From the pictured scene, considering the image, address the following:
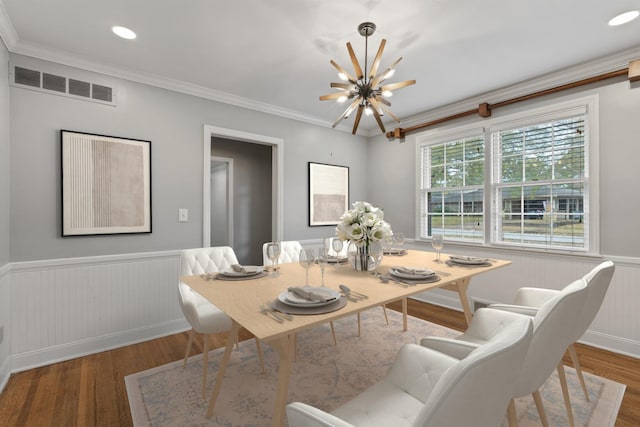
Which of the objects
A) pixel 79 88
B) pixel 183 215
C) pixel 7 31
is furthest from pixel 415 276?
pixel 7 31

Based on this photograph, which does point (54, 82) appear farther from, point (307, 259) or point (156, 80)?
point (307, 259)

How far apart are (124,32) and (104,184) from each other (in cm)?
123

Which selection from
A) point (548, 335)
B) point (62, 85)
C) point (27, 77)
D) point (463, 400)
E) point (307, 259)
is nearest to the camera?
point (463, 400)

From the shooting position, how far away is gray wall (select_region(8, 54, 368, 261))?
2.25 meters

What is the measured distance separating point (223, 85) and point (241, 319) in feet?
8.54

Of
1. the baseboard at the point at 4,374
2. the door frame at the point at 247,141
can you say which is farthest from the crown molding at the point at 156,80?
the baseboard at the point at 4,374

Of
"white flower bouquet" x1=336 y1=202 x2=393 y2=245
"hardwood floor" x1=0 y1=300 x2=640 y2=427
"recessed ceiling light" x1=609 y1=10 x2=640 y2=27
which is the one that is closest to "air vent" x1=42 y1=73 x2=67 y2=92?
"hardwood floor" x1=0 y1=300 x2=640 y2=427

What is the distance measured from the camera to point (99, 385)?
2.01m

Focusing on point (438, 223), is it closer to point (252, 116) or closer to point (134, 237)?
point (252, 116)

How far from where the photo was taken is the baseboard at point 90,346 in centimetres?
223

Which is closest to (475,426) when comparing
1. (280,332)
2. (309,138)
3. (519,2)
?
(280,332)

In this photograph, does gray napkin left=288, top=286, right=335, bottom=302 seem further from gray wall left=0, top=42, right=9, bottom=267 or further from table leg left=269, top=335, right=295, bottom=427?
gray wall left=0, top=42, right=9, bottom=267

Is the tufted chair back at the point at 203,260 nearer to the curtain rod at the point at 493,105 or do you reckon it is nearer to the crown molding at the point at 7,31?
the crown molding at the point at 7,31

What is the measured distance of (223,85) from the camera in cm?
296
